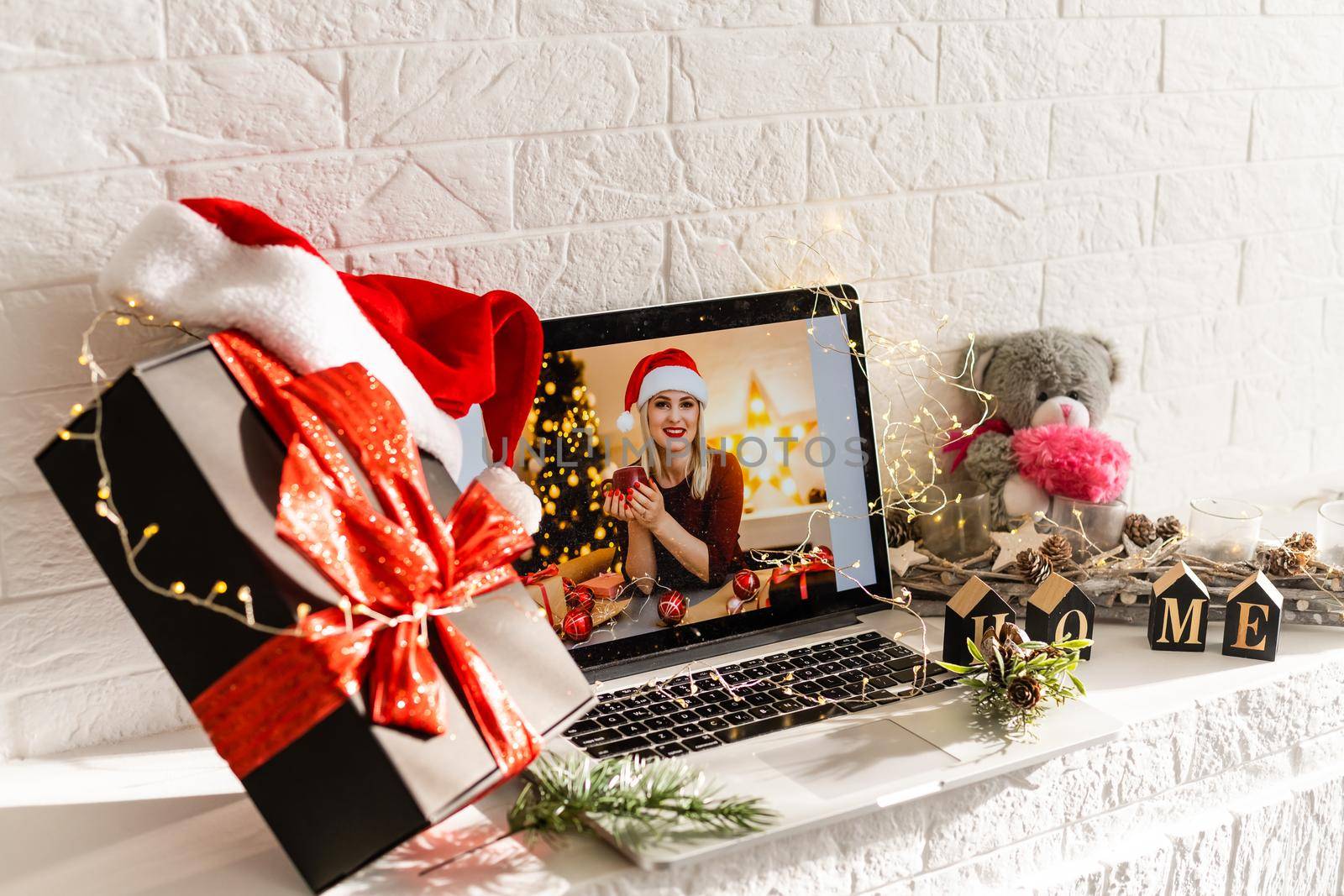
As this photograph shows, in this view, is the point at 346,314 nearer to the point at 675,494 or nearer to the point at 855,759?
the point at 675,494

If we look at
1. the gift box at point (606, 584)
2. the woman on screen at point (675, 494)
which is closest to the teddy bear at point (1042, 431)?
the woman on screen at point (675, 494)

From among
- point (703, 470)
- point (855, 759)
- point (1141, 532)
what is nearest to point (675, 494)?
point (703, 470)

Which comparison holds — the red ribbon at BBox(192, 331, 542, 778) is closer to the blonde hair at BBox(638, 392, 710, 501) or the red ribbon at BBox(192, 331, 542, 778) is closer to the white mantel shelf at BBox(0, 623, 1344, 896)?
the white mantel shelf at BBox(0, 623, 1344, 896)

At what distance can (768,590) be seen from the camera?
1.21m

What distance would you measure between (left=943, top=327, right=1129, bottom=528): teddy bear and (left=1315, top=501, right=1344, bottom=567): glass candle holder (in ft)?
0.74

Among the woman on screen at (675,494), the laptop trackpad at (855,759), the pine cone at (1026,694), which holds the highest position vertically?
the woman on screen at (675,494)

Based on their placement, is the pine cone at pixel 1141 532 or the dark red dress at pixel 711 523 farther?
the pine cone at pixel 1141 532

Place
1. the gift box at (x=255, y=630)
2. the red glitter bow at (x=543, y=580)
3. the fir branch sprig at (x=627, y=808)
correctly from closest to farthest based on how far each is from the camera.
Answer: the gift box at (x=255, y=630) → the fir branch sprig at (x=627, y=808) → the red glitter bow at (x=543, y=580)

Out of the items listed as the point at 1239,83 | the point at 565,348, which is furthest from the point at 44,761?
the point at 1239,83

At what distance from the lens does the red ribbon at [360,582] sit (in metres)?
0.78

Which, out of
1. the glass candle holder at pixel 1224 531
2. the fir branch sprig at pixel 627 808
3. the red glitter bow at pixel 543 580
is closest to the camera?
the fir branch sprig at pixel 627 808

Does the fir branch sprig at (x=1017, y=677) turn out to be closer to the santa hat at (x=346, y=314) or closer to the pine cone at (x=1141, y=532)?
the pine cone at (x=1141, y=532)

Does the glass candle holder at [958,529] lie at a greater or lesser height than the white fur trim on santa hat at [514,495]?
lesser

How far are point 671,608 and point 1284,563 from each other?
2.12 feet
